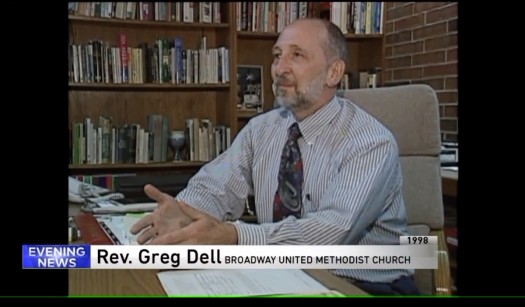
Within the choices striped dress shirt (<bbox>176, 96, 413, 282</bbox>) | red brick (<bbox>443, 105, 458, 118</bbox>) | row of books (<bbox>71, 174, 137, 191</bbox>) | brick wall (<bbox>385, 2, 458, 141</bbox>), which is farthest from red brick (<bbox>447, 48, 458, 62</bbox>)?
row of books (<bbox>71, 174, 137, 191</bbox>)

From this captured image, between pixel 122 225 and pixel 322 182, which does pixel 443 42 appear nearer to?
pixel 322 182

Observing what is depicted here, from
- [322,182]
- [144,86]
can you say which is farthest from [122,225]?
[322,182]

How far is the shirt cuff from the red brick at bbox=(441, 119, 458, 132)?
1.43 ft

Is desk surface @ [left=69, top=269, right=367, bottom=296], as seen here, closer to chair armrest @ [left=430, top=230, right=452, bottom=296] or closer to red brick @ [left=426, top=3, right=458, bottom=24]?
chair armrest @ [left=430, top=230, right=452, bottom=296]

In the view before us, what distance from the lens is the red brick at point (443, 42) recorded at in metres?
1.22

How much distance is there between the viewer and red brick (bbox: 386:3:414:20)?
1213 mm

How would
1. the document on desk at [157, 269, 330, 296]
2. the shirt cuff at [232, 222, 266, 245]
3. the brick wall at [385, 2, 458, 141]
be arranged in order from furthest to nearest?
the brick wall at [385, 2, 458, 141], the shirt cuff at [232, 222, 266, 245], the document on desk at [157, 269, 330, 296]

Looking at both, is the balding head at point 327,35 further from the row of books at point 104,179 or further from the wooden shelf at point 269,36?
the row of books at point 104,179

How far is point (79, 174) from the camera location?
1168 mm

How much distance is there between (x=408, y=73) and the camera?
130cm

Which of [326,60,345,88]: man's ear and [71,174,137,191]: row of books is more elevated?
[326,60,345,88]: man's ear

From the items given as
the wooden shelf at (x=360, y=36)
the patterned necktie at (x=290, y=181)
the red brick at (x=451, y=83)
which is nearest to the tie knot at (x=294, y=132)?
the patterned necktie at (x=290, y=181)
